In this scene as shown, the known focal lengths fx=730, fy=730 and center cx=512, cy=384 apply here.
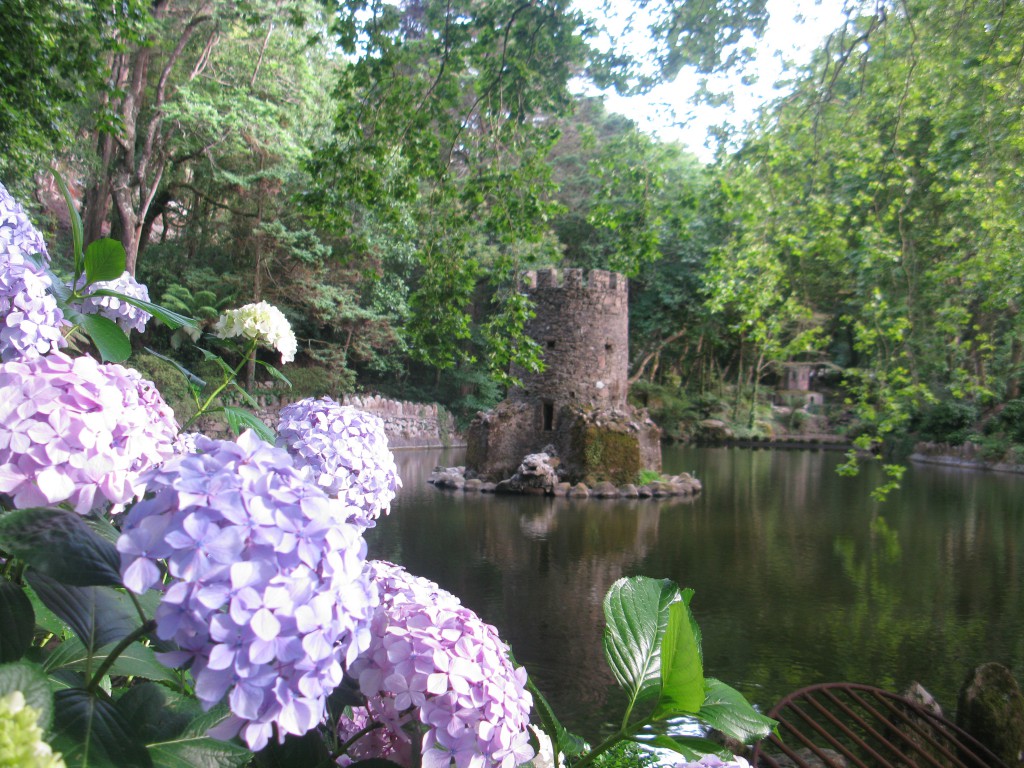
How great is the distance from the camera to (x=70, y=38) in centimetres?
500

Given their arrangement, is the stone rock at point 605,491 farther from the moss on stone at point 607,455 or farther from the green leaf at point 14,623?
the green leaf at point 14,623

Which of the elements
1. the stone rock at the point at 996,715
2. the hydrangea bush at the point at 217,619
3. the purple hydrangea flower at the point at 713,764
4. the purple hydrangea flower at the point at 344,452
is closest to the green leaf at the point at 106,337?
the hydrangea bush at the point at 217,619

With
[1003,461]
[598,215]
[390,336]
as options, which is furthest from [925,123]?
[390,336]

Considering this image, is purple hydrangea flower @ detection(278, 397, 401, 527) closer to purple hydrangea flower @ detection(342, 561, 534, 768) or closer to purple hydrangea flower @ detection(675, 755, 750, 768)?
purple hydrangea flower @ detection(342, 561, 534, 768)

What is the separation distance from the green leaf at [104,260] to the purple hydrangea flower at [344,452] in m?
0.37

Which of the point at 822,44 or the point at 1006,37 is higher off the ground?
the point at 822,44

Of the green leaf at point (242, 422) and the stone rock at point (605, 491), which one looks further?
the stone rock at point (605, 491)

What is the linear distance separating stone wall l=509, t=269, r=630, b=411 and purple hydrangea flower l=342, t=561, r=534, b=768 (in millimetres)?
11316

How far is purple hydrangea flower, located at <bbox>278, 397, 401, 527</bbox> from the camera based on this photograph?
3.66 ft

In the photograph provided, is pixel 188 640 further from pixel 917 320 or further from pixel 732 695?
pixel 917 320

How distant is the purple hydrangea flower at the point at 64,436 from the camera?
517 mm

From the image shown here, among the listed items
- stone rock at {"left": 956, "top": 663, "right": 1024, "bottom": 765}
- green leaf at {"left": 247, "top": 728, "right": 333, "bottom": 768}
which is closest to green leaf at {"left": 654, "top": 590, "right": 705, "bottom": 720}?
green leaf at {"left": 247, "top": 728, "right": 333, "bottom": 768}

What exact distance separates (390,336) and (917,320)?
1174 cm

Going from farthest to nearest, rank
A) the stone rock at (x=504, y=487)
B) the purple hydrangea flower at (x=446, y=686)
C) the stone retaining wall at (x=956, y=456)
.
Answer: the stone retaining wall at (x=956, y=456), the stone rock at (x=504, y=487), the purple hydrangea flower at (x=446, y=686)
